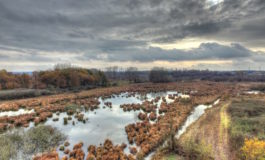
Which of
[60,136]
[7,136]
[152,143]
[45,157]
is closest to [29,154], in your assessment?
[45,157]

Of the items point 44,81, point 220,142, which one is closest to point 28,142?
point 220,142

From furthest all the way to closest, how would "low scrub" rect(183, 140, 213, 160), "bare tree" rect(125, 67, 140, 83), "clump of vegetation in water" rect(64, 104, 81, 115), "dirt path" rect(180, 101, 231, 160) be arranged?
"bare tree" rect(125, 67, 140, 83) < "clump of vegetation in water" rect(64, 104, 81, 115) < "dirt path" rect(180, 101, 231, 160) < "low scrub" rect(183, 140, 213, 160)

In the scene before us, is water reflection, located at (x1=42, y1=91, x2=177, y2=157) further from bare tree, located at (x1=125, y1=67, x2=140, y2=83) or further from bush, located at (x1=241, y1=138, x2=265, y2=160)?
bare tree, located at (x1=125, y1=67, x2=140, y2=83)

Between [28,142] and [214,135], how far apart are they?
1557cm

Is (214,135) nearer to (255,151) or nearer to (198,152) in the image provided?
(198,152)

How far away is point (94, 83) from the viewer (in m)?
61.2

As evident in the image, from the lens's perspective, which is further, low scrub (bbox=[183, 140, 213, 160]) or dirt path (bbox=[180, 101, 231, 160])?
dirt path (bbox=[180, 101, 231, 160])

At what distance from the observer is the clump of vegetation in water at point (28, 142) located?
33.8 ft

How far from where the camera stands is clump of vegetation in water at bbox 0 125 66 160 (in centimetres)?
1030

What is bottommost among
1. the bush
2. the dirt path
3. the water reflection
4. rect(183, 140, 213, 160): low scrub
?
the water reflection

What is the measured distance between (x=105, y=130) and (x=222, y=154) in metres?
10.7

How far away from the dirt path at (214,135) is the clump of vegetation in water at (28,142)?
1089 centimetres

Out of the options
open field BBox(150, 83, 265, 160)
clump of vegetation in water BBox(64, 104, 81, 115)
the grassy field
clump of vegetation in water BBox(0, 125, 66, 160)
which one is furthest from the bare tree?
clump of vegetation in water BBox(0, 125, 66, 160)

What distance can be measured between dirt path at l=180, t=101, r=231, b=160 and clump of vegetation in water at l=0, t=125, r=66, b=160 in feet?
35.7
